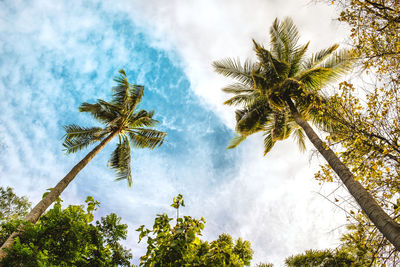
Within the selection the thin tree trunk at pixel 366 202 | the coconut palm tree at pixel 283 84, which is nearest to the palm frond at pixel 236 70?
the coconut palm tree at pixel 283 84

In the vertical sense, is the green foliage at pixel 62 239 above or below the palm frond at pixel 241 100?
below

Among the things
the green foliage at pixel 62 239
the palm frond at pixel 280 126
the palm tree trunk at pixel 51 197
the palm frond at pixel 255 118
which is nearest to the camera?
the green foliage at pixel 62 239

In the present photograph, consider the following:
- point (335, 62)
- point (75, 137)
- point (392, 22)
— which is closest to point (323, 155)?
point (392, 22)

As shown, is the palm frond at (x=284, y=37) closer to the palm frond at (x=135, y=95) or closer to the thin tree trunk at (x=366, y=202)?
the thin tree trunk at (x=366, y=202)

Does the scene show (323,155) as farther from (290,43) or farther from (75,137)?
(75,137)

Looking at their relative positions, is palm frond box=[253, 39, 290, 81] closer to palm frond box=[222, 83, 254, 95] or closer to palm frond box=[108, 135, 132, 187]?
palm frond box=[222, 83, 254, 95]

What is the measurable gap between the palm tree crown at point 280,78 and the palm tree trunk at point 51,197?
7281 millimetres

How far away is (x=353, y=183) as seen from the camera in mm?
4250

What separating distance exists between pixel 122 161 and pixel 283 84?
9343 mm

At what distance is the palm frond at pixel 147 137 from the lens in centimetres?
1139

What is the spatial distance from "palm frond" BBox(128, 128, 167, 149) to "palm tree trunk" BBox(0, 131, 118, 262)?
164cm

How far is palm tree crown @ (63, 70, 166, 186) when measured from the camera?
9945 millimetres

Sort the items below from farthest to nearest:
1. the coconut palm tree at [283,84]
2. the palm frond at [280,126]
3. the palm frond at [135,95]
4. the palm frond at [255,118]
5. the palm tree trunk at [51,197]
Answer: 1. the palm frond at [135,95]
2. the palm frond at [255,118]
3. the palm frond at [280,126]
4. the coconut palm tree at [283,84]
5. the palm tree trunk at [51,197]

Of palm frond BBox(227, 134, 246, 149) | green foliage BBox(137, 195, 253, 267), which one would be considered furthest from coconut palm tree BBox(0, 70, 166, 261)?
green foliage BBox(137, 195, 253, 267)
